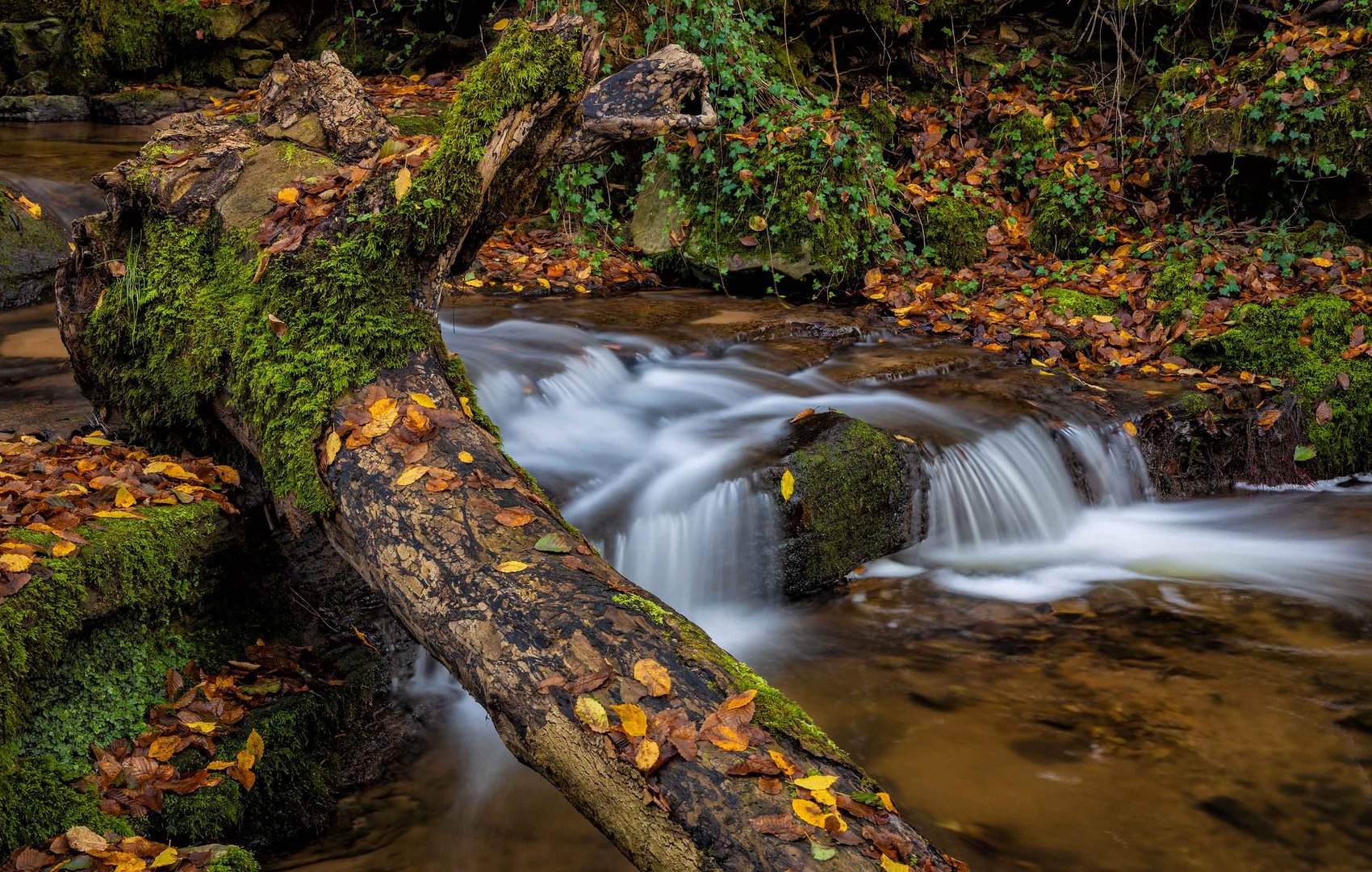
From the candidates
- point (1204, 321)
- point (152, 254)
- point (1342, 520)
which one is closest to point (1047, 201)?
point (1204, 321)

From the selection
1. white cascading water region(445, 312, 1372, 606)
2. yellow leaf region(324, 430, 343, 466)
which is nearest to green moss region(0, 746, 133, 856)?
yellow leaf region(324, 430, 343, 466)

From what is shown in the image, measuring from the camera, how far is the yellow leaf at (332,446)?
10.2 feet

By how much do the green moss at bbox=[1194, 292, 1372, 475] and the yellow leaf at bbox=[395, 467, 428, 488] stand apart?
6154 millimetres

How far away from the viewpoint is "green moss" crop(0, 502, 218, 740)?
9.67ft

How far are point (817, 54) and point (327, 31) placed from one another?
21.4ft

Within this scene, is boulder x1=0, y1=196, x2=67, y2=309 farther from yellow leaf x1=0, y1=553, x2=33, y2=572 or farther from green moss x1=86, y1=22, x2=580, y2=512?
yellow leaf x1=0, y1=553, x2=33, y2=572

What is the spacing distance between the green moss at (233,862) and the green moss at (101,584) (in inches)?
31.7

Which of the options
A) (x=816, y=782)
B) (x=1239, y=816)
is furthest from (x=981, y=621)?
(x=816, y=782)

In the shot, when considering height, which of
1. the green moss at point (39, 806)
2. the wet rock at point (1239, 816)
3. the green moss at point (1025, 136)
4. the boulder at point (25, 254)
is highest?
the green moss at point (1025, 136)

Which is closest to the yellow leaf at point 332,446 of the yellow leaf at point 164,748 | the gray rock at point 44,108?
the yellow leaf at point 164,748

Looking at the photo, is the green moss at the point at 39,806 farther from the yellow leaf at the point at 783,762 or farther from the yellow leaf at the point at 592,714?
the yellow leaf at the point at 783,762

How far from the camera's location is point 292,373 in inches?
130

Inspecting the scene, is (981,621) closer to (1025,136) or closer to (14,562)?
(14,562)

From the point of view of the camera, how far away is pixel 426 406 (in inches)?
129
